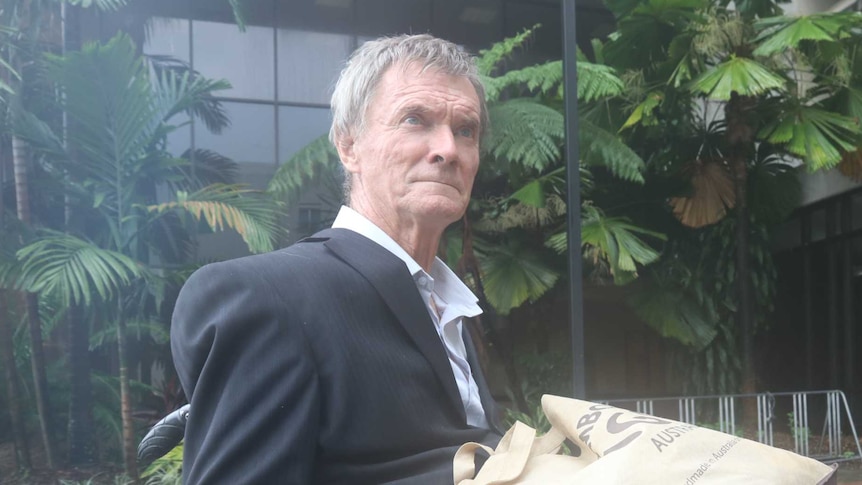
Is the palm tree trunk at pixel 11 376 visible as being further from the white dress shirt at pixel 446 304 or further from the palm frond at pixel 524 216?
the white dress shirt at pixel 446 304

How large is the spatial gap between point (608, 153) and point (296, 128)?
2.51 metres

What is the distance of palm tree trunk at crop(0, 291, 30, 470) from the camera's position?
13.5ft

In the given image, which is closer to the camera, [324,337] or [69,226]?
[324,337]

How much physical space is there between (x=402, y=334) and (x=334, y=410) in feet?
0.52

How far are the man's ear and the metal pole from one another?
311cm

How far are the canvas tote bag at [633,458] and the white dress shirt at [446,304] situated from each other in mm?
202

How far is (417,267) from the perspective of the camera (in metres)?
1.20

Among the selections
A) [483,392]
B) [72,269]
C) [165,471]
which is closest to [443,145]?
[483,392]

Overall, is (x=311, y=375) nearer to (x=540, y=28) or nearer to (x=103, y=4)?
(x=103, y=4)

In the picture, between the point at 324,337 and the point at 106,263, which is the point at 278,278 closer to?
the point at 324,337

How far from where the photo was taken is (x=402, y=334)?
1089 mm

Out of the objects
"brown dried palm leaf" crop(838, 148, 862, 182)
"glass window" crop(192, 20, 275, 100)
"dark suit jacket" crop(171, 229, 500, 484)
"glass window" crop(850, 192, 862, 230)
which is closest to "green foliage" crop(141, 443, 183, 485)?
"glass window" crop(192, 20, 275, 100)

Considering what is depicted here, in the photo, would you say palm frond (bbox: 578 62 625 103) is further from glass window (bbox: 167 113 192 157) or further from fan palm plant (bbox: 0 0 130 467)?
fan palm plant (bbox: 0 0 130 467)

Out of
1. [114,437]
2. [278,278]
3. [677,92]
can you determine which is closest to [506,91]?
[677,92]
